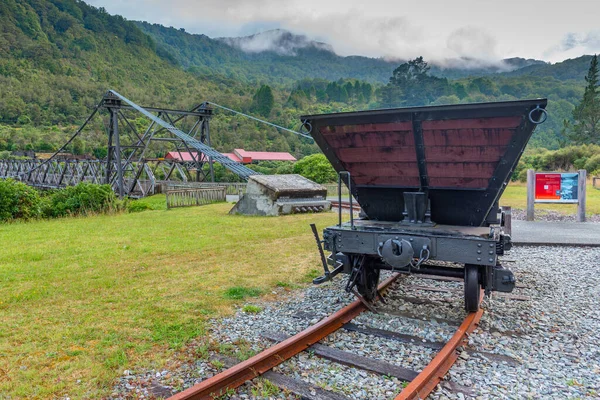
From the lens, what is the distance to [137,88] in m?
89.8

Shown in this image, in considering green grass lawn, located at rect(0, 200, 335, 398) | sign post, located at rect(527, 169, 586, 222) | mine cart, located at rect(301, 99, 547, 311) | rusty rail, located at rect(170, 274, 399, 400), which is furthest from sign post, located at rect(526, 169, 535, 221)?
rusty rail, located at rect(170, 274, 399, 400)

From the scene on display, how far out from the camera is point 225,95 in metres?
84.6

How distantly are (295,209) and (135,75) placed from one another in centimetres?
10186

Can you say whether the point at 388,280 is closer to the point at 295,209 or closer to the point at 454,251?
the point at 454,251

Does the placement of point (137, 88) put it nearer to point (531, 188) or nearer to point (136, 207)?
point (136, 207)

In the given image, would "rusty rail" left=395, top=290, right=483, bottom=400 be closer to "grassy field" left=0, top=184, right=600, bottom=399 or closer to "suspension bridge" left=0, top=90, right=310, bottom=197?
"grassy field" left=0, top=184, right=600, bottom=399

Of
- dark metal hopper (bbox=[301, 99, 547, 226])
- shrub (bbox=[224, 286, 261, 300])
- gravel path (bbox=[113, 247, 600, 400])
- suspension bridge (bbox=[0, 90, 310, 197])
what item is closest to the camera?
gravel path (bbox=[113, 247, 600, 400])

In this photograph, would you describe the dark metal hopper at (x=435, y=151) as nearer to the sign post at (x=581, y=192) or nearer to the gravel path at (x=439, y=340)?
the gravel path at (x=439, y=340)

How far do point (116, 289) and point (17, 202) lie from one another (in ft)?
36.6

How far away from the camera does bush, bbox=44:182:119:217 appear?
1564 cm

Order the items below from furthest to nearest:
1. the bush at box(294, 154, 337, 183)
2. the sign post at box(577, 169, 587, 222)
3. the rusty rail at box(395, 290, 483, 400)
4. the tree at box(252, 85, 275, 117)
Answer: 1. the tree at box(252, 85, 275, 117)
2. the bush at box(294, 154, 337, 183)
3. the sign post at box(577, 169, 587, 222)
4. the rusty rail at box(395, 290, 483, 400)

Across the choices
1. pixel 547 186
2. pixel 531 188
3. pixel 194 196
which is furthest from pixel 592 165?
pixel 194 196

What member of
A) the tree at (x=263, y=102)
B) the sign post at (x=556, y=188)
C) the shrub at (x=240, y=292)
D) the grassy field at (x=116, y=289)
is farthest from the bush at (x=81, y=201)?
the tree at (x=263, y=102)

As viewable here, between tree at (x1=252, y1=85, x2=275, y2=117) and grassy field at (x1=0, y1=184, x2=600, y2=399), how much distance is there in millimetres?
65777
